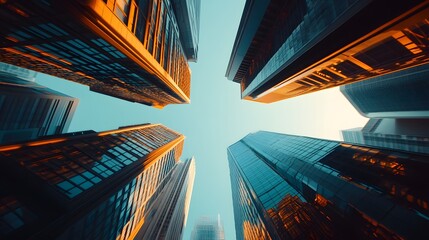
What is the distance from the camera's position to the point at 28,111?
43.4m

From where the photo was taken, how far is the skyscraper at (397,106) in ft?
216

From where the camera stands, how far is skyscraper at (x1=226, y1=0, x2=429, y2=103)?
1681cm

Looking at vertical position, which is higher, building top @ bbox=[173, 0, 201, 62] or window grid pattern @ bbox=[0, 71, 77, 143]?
building top @ bbox=[173, 0, 201, 62]

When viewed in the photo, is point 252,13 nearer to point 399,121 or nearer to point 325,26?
point 325,26

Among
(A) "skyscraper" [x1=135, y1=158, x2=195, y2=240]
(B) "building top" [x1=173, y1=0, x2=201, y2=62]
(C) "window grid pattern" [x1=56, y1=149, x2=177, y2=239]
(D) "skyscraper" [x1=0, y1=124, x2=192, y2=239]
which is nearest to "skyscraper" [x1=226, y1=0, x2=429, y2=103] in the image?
(B) "building top" [x1=173, y1=0, x2=201, y2=62]

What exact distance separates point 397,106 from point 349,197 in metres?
84.8

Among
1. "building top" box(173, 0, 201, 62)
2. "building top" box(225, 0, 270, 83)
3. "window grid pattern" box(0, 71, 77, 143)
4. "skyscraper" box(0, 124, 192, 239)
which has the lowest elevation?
"skyscraper" box(0, 124, 192, 239)

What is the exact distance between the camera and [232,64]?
260 ft

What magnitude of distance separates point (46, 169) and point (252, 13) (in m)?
46.4

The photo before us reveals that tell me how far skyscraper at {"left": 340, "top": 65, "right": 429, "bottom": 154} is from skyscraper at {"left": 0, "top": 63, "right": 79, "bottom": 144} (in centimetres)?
10177

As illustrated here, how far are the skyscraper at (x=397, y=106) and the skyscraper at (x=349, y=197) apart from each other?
1999 inches

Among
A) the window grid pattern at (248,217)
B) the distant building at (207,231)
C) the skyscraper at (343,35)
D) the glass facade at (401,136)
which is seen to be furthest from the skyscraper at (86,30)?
the distant building at (207,231)

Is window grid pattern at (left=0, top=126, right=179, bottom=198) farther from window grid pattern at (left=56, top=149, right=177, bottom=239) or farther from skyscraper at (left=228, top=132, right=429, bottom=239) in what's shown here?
skyscraper at (left=228, top=132, right=429, bottom=239)

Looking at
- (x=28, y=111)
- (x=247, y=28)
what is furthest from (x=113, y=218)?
(x=247, y=28)
